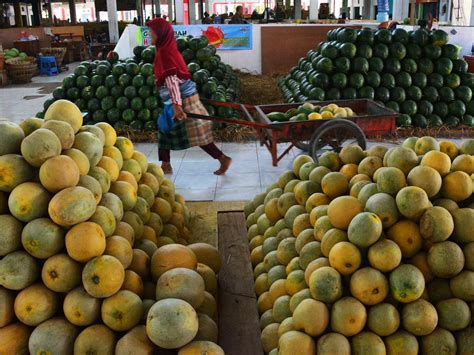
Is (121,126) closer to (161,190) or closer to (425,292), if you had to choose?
(161,190)

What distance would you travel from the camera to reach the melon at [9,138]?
2.19 meters

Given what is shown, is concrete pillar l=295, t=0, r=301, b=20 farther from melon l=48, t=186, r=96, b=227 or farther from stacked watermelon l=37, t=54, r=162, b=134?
melon l=48, t=186, r=96, b=227

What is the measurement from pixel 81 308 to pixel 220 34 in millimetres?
11299

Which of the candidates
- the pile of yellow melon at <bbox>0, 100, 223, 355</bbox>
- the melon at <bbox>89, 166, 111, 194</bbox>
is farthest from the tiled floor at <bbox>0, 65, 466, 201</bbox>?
the pile of yellow melon at <bbox>0, 100, 223, 355</bbox>

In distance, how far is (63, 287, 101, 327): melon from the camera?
201cm

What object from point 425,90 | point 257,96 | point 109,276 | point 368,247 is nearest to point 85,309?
point 109,276

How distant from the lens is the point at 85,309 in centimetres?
200

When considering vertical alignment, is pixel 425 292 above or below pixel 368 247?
below

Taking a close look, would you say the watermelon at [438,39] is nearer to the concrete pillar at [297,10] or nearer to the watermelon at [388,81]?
the watermelon at [388,81]

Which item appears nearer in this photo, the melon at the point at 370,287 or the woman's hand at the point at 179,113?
the melon at the point at 370,287

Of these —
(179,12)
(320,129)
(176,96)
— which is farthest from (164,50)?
(179,12)

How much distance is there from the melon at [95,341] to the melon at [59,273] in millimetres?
203

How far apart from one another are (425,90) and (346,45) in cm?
150

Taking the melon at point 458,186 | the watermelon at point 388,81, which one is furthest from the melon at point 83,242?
the watermelon at point 388,81
